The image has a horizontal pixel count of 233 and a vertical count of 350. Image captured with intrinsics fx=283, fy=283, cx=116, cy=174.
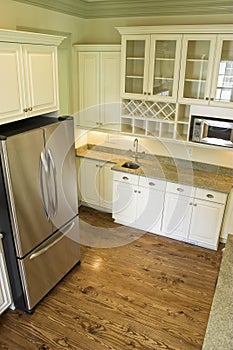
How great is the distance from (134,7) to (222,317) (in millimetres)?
3553

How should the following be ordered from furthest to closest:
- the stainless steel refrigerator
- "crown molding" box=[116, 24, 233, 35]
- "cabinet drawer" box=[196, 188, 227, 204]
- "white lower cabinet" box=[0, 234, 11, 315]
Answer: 1. "cabinet drawer" box=[196, 188, 227, 204]
2. "crown molding" box=[116, 24, 233, 35]
3. "white lower cabinet" box=[0, 234, 11, 315]
4. the stainless steel refrigerator

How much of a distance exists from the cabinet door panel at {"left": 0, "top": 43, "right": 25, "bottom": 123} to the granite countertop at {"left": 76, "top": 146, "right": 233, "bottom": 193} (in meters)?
Result: 1.85

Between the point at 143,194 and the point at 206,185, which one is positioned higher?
the point at 206,185

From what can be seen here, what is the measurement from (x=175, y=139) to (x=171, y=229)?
1.22 meters

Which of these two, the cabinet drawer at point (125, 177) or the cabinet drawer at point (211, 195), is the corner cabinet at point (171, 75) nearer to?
the cabinet drawer at point (125, 177)

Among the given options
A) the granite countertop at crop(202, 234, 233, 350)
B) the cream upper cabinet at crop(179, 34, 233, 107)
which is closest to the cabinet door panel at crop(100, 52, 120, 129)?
the cream upper cabinet at crop(179, 34, 233, 107)

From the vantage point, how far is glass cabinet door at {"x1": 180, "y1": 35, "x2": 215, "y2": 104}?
10.3 feet

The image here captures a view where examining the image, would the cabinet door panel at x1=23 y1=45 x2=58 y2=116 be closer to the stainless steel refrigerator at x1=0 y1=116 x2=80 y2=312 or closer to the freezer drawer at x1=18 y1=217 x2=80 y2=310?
the stainless steel refrigerator at x1=0 y1=116 x2=80 y2=312

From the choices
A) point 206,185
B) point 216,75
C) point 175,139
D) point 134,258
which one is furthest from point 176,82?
point 134,258

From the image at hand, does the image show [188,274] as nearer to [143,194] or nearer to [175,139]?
[143,194]

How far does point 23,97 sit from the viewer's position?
244 centimetres

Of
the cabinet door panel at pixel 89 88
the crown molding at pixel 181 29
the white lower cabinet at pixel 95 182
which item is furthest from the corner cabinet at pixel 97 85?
the white lower cabinet at pixel 95 182

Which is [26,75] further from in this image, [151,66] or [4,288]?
[4,288]

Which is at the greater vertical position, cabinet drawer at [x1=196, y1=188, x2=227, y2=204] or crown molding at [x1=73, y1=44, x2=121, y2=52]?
crown molding at [x1=73, y1=44, x2=121, y2=52]
